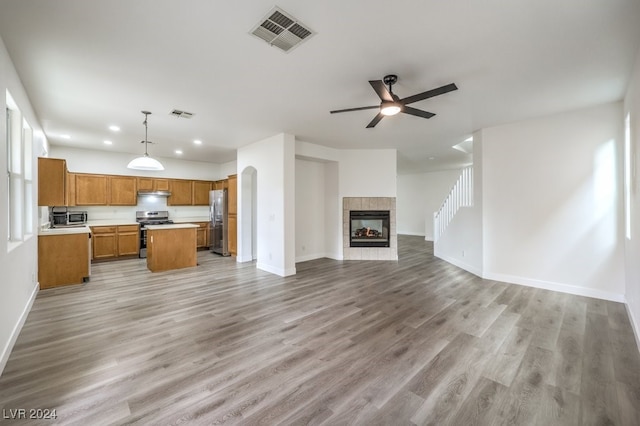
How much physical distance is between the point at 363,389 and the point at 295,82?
3065 millimetres

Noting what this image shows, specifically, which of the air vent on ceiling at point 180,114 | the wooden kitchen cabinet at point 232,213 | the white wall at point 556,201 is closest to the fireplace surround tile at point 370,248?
the white wall at point 556,201

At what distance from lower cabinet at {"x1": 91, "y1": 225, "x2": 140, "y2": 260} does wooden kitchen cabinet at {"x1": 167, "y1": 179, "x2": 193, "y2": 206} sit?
1265 millimetres

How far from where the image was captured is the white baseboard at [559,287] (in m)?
3.73

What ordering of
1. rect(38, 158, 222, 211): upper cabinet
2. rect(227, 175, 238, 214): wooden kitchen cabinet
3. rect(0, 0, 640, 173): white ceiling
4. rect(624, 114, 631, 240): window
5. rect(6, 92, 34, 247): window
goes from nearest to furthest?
rect(0, 0, 640, 173): white ceiling
rect(6, 92, 34, 247): window
rect(624, 114, 631, 240): window
rect(38, 158, 222, 211): upper cabinet
rect(227, 175, 238, 214): wooden kitchen cabinet

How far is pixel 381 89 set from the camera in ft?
8.66

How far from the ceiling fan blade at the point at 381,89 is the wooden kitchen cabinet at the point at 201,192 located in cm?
702

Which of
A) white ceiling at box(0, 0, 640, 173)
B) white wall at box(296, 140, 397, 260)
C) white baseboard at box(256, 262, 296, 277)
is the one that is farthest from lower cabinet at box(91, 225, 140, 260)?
white wall at box(296, 140, 397, 260)

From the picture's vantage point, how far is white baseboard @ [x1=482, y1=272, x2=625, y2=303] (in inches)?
147

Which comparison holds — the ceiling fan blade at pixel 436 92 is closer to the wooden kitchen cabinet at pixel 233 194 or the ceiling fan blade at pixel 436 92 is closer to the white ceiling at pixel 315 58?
the white ceiling at pixel 315 58

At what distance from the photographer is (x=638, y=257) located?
254 centimetres

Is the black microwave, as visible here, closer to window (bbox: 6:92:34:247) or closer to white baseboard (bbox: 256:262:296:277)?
window (bbox: 6:92:34:247)

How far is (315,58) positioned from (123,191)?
22.5ft
